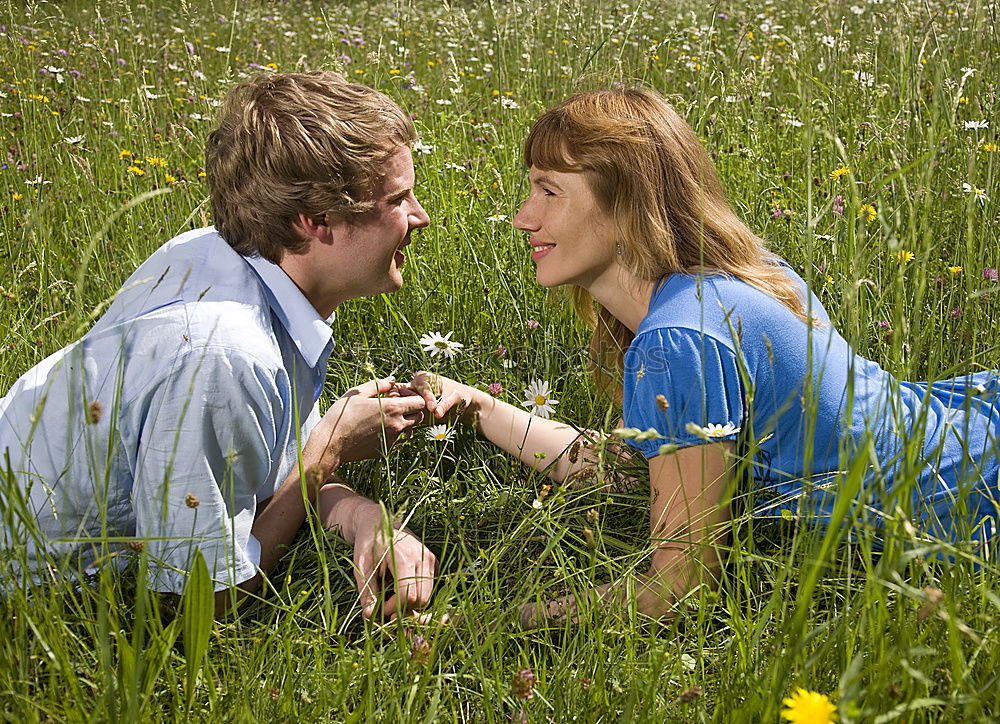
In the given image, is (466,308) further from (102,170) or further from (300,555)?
(102,170)

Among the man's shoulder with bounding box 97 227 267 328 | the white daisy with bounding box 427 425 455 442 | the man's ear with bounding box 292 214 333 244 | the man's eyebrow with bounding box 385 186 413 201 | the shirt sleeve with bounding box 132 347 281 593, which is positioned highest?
the man's eyebrow with bounding box 385 186 413 201

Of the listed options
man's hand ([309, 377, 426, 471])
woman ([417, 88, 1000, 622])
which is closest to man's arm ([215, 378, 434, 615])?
man's hand ([309, 377, 426, 471])

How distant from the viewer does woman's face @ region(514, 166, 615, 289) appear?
224 centimetres

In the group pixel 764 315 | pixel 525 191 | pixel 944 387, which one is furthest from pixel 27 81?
pixel 944 387

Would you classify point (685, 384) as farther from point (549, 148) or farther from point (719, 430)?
point (549, 148)

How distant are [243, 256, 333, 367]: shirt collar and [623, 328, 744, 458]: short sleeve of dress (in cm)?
64

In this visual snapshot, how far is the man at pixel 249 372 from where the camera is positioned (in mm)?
1737

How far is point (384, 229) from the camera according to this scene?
2.18 meters

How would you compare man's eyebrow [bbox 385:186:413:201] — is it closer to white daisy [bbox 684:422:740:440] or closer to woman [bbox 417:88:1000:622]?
woman [bbox 417:88:1000:622]

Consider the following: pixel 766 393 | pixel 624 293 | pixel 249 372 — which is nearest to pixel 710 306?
pixel 766 393

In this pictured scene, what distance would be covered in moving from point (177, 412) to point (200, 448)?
0.08 meters

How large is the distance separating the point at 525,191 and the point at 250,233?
1381mm

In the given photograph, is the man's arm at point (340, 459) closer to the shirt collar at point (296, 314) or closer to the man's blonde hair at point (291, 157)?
the shirt collar at point (296, 314)

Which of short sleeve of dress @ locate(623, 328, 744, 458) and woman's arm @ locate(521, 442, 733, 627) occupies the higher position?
short sleeve of dress @ locate(623, 328, 744, 458)
